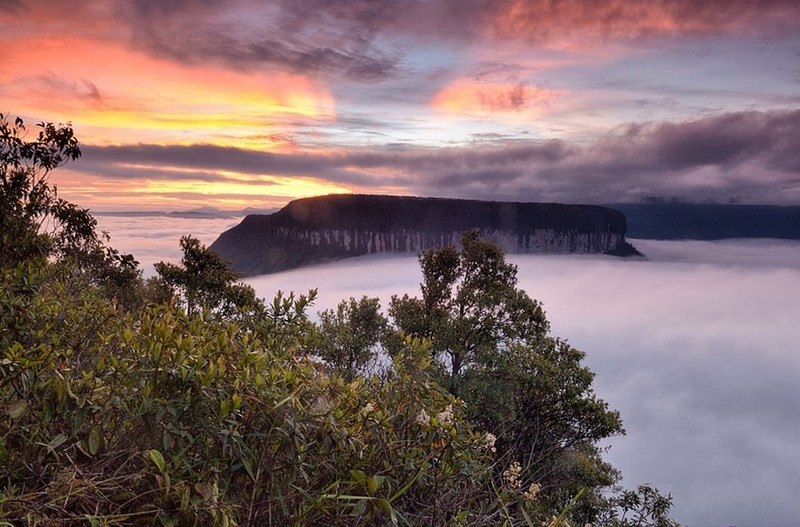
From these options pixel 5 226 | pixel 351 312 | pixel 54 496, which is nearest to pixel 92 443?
pixel 54 496

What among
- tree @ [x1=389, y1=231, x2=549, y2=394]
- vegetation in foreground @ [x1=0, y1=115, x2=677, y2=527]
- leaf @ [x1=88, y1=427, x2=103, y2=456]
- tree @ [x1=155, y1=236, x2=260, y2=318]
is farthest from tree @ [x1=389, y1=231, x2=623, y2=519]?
leaf @ [x1=88, y1=427, x2=103, y2=456]

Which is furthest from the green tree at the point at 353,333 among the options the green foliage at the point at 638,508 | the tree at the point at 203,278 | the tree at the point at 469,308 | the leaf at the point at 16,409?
the leaf at the point at 16,409

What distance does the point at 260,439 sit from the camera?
17.0 ft

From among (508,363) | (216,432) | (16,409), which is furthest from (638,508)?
(16,409)

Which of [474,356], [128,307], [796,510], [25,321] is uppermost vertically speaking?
[25,321]

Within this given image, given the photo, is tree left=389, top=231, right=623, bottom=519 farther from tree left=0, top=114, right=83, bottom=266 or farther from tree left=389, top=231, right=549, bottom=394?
tree left=0, top=114, right=83, bottom=266

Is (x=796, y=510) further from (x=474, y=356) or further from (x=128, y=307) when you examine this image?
(x=128, y=307)

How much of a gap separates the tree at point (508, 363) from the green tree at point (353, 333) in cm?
146

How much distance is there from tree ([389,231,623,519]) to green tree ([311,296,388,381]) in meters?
1.46

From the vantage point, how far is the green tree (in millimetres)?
31109

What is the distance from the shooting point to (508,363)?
93.5ft

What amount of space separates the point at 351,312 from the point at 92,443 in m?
29.9

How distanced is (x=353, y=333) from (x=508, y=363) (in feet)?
32.7

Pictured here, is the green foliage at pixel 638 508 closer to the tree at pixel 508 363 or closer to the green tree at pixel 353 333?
the tree at pixel 508 363
